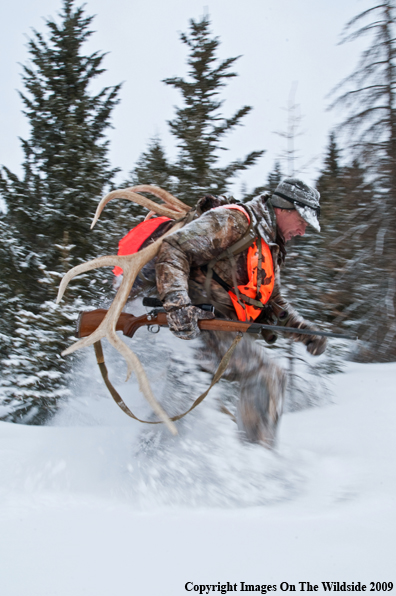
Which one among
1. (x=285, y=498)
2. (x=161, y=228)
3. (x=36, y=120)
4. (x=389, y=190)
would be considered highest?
(x=36, y=120)

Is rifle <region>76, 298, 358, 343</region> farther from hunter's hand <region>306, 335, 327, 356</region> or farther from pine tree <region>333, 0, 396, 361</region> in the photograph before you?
pine tree <region>333, 0, 396, 361</region>

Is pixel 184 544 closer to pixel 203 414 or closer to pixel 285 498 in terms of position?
pixel 285 498

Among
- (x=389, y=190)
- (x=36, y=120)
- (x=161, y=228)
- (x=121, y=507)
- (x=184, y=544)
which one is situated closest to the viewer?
(x=184, y=544)

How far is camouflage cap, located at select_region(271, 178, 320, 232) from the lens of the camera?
10.2 feet

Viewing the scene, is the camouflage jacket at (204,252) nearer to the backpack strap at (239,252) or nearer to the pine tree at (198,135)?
the backpack strap at (239,252)

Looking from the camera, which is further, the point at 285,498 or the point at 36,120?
the point at 36,120

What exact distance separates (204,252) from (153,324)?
1.99ft

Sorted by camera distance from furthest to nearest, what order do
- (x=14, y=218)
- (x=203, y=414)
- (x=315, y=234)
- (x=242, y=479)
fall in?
(x=14, y=218) → (x=315, y=234) → (x=203, y=414) → (x=242, y=479)

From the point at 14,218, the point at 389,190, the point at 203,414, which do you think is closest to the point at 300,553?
the point at 203,414

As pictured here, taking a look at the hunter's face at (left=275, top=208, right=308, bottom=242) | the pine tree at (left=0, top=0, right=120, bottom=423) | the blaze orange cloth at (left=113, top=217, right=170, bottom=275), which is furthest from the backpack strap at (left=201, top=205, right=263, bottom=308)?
the pine tree at (left=0, top=0, right=120, bottom=423)

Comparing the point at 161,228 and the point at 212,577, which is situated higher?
the point at 161,228

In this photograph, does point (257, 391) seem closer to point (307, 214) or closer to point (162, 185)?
point (307, 214)

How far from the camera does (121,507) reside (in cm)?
254

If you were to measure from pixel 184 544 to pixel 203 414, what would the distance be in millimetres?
1558
